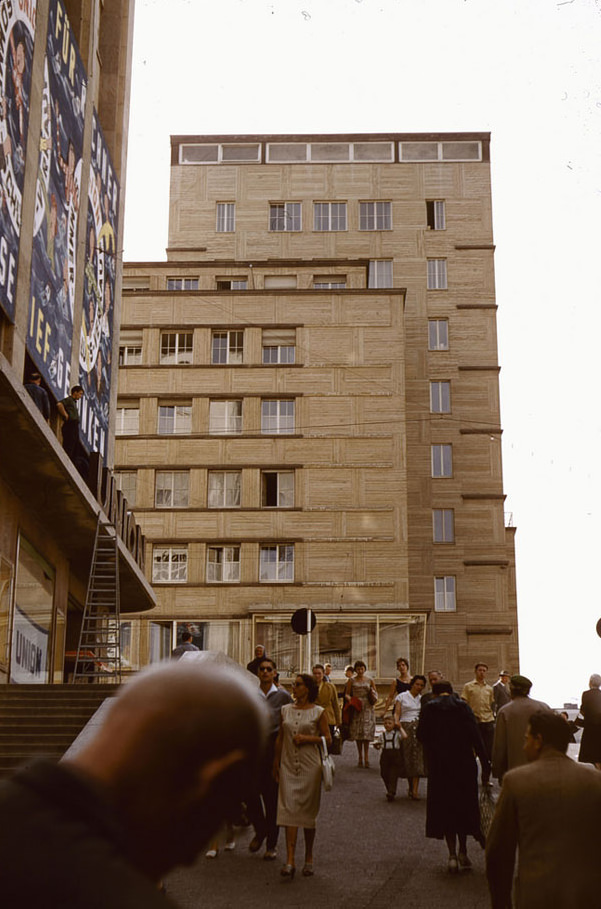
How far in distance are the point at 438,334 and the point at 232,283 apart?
10.3 metres

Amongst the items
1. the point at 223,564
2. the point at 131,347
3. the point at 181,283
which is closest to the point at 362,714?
the point at 223,564

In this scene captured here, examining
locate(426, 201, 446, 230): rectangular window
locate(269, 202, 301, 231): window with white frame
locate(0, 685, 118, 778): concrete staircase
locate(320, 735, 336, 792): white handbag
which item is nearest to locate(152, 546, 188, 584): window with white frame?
locate(269, 202, 301, 231): window with white frame

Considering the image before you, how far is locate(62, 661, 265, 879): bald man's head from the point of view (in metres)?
1.58

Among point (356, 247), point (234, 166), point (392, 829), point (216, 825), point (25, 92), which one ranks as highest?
point (234, 166)

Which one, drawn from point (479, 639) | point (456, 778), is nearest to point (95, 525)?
point (456, 778)

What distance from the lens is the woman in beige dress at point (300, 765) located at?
11688mm

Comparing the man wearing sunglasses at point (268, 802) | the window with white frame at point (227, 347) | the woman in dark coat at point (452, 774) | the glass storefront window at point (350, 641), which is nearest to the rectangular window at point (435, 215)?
the window with white frame at point (227, 347)

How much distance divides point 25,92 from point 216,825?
926 inches

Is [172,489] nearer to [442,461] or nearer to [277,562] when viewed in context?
[277,562]

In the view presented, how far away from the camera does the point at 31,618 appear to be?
25.7m

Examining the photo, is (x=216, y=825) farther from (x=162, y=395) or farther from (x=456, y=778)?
(x=162, y=395)

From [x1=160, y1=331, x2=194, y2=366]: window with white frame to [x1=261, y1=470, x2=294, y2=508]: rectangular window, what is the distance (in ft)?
20.3

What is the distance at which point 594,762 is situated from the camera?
14781mm

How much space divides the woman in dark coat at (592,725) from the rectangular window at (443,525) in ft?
140
